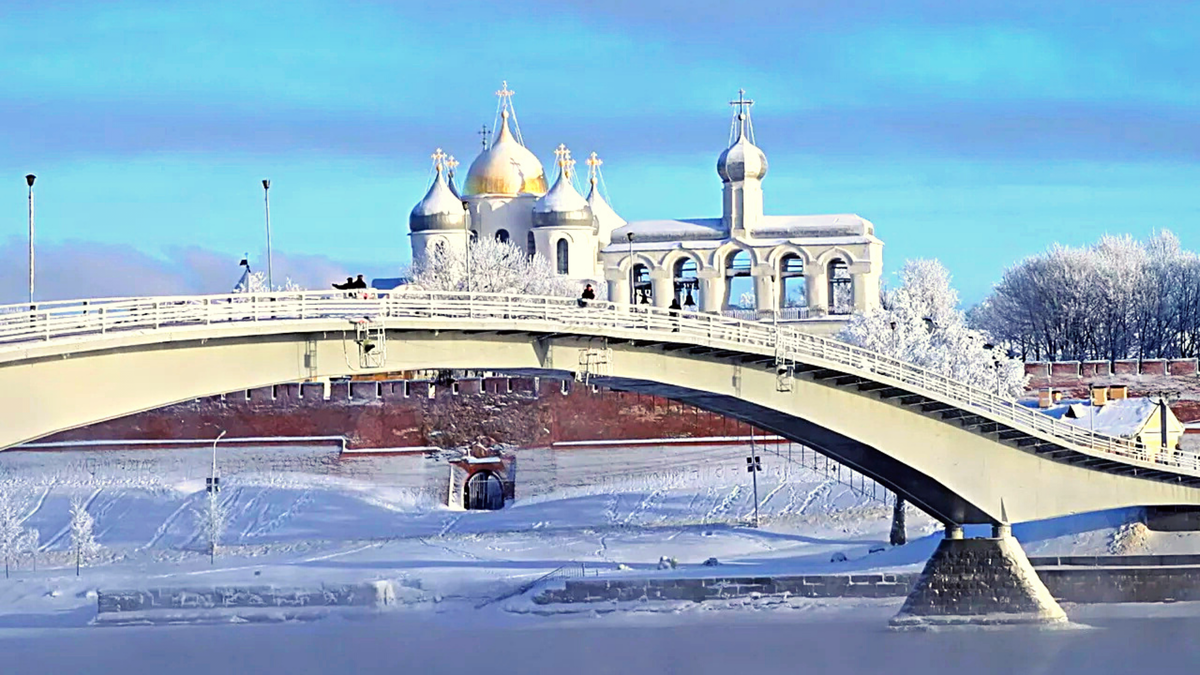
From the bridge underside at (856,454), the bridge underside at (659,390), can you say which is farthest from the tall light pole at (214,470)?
the bridge underside at (659,390)

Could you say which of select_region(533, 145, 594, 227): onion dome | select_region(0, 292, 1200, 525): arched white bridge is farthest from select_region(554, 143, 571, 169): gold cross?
select_region(0, 292, 1200, 525): arched white bridge

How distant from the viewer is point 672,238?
87562 millimetres

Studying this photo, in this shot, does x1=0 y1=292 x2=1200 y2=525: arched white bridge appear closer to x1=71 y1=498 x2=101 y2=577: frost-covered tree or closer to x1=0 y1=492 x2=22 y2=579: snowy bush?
x1=71 y1=498 x2=101 y2=577: frost-covered tree

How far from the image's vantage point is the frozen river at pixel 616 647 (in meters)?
36.2

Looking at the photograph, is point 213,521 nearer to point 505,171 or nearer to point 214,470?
point 214,470

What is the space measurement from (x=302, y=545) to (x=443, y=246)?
32056 mm

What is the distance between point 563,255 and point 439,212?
549 cm

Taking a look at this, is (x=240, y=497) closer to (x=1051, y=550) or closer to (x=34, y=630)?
(x=34, y=630)

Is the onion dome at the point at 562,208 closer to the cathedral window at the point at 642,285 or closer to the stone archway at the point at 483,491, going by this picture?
the cathedral window at the point at 642,285

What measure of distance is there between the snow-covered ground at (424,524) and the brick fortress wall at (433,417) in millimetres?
654

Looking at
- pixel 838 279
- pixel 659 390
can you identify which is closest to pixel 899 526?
pixel 659 390

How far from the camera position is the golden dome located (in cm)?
9225

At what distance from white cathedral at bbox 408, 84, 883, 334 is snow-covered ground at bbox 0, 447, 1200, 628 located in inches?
750

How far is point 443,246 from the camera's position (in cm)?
8875
